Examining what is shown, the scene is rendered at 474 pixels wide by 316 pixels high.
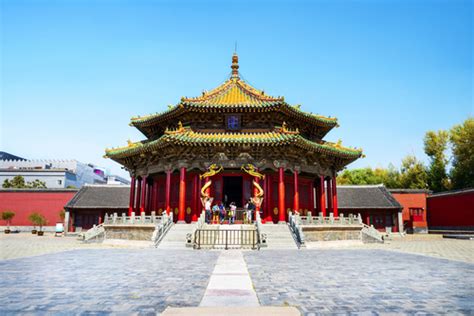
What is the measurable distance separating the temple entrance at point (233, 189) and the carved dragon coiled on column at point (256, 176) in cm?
289

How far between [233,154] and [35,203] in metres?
29.6

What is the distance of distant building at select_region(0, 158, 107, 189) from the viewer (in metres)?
60.1

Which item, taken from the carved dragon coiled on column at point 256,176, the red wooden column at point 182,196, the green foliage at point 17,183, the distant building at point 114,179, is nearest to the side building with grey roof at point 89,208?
the red wooden column at point 182,196

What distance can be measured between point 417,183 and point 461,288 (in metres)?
53.8

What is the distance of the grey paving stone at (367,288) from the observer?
5.61 m

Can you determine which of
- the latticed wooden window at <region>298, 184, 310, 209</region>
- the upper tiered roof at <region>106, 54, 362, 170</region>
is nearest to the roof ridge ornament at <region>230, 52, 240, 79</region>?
the upper tiered roof at <region>106, 54, 362, 170</region>

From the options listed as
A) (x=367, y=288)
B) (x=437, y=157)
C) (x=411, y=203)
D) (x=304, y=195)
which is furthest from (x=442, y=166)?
(x=367, y=288)

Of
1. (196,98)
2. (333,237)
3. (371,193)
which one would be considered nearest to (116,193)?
(196,98)

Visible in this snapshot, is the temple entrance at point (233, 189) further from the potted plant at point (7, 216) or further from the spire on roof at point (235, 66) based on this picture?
the potted plant at point (7, 216)

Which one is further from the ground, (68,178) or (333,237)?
(68,178)

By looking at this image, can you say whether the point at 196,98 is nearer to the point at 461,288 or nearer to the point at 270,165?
the point at 270,165

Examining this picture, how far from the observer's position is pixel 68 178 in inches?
2485

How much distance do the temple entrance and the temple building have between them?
0.26 ft

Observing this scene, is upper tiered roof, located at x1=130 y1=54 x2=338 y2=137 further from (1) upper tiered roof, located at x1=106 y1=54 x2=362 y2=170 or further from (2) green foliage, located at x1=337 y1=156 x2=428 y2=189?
(2) green foliage, located at x1=337 y1=156 x2=428 y2=189
